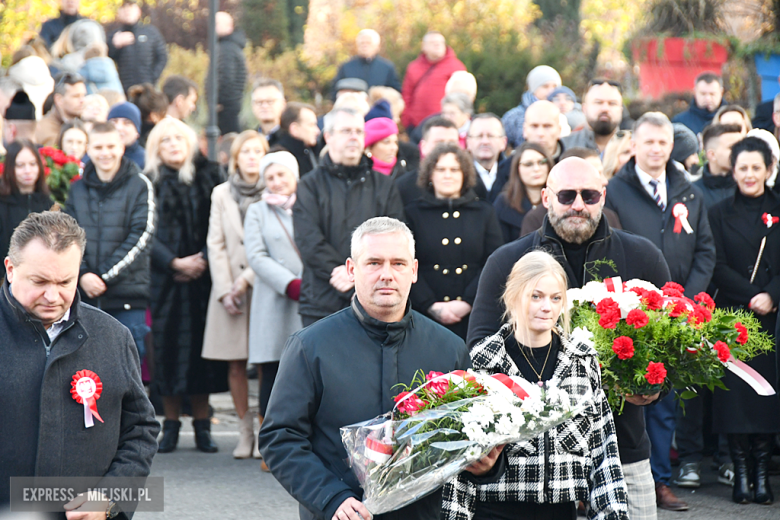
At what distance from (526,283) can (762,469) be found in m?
3.48

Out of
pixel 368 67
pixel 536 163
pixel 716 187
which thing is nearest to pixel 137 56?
pixel 368 67

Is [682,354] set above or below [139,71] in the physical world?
below

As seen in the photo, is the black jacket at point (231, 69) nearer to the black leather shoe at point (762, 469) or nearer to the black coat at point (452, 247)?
the black coat at point (452, 247)

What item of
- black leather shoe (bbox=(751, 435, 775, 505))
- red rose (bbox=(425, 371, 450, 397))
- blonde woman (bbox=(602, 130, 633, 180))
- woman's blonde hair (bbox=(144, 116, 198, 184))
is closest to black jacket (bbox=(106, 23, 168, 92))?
woman's blonde hair (bbox=(144, 116, 198, 184))

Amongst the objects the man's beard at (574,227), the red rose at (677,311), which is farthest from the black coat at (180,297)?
the red rose at (677,311)

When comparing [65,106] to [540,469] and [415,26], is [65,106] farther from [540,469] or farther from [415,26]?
[415,26]

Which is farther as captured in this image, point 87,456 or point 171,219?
point 171,219

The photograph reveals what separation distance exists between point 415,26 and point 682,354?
18368 mm

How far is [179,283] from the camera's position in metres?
8.52

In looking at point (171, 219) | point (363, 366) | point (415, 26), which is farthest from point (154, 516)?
point (415, 26)

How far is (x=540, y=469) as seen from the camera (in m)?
4.36

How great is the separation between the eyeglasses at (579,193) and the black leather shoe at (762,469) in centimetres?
288

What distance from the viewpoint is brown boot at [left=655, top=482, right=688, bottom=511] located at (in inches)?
269

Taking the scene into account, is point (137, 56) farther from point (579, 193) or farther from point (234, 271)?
point (579, 193)
